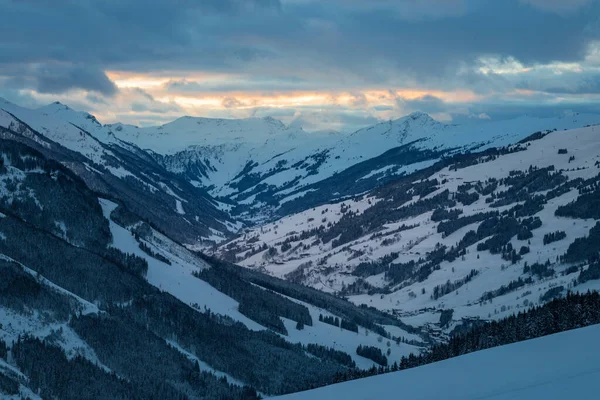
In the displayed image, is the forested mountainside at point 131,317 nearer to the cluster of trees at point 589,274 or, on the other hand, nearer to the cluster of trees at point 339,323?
the cluster of trees at point 339,323

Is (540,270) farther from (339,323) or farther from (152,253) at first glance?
(152,253)

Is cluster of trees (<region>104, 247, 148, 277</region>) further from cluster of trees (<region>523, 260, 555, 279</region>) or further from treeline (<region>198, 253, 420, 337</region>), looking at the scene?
Result: cluster of trees (<region>523, 260, 555, 279</region>)

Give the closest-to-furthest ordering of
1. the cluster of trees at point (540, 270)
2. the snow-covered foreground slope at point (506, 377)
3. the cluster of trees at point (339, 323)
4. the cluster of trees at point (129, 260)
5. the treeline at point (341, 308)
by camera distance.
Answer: the snow-covered foreground slope at point (506, 377) < the cluster of trees at point (129, 260) < the cluster of trees at point (339, 323) < the treeline at point (341, 308) < the cluster of trees at point (540, 270)

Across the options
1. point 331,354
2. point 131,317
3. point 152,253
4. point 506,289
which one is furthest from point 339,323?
point 131,317

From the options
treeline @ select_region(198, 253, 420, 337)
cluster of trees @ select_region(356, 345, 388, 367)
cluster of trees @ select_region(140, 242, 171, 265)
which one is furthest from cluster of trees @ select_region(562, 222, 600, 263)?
cluster of trees @ select_region(140, 242, 171, 265)

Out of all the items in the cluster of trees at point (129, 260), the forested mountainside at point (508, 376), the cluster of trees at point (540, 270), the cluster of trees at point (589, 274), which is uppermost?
the forested mountainside at point (508, 376)

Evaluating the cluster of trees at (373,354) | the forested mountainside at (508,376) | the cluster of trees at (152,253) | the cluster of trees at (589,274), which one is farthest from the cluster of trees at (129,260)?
the cluster of trees at (589,274)

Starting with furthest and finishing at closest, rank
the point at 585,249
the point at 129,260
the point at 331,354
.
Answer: the point at 585,249, the point at 129,260, the point at 331,354

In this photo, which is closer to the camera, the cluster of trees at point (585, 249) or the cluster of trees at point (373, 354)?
the cluster of trees at point (373, 354)
